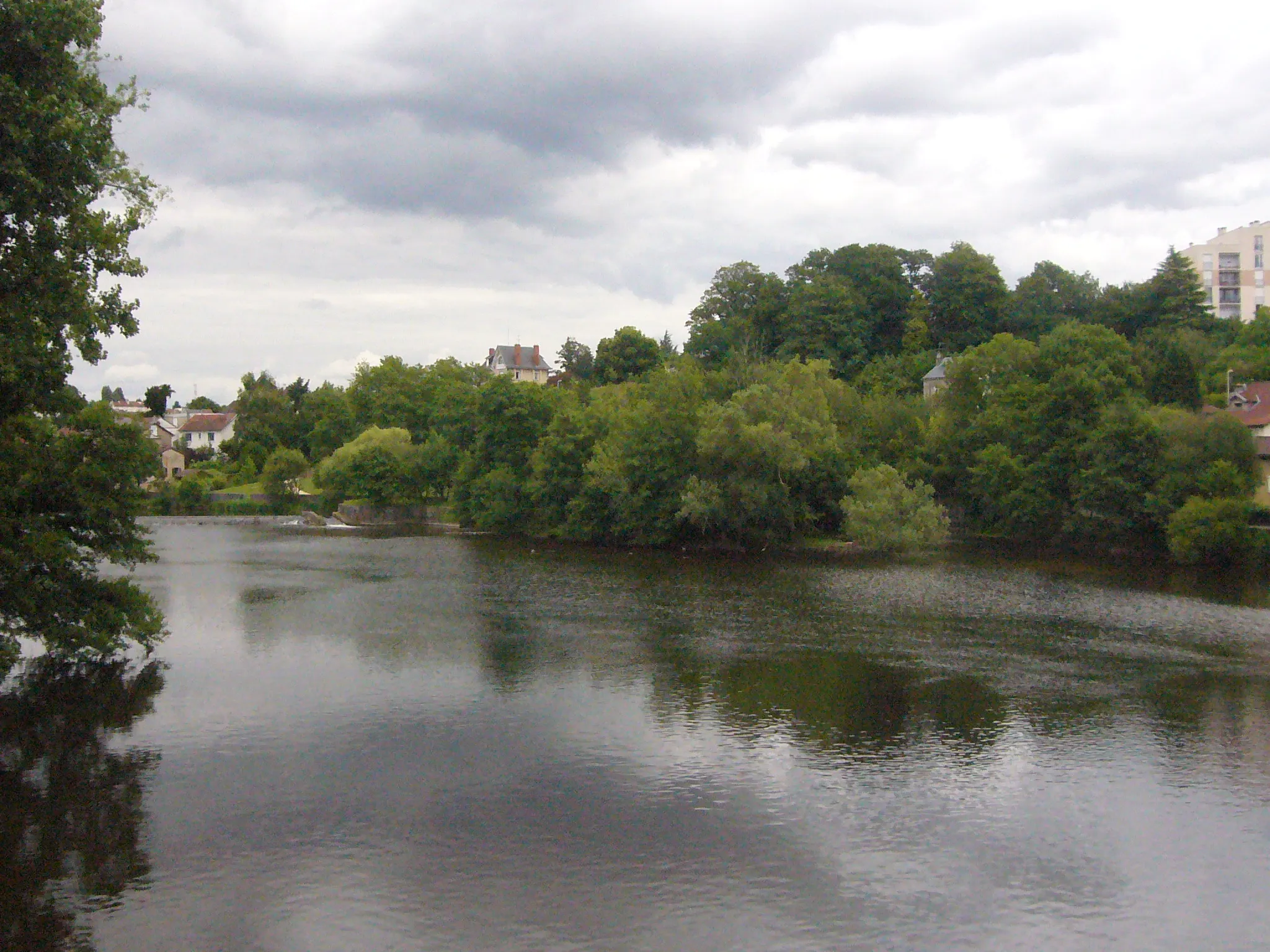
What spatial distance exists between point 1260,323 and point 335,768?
A: 7054 cm

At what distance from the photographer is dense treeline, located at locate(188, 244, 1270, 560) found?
2140 inches

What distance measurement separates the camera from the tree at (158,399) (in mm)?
130875

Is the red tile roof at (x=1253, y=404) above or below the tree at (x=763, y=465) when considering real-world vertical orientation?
above

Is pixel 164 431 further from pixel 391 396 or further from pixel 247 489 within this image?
pixel 391 396

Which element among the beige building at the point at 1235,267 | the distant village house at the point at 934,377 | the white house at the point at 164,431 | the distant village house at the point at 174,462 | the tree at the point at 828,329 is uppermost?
the beige building at the point at 1235,267

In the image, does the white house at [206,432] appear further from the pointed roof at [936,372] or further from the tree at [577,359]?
the pointed roof at [936,372]

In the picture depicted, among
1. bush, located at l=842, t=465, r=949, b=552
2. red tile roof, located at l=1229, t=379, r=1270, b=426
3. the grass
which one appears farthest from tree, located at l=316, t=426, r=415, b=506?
red tile roof, located at l=1229, t=379, r=1270, b=426

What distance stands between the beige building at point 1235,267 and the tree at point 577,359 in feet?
224

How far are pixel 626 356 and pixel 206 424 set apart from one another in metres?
58.9

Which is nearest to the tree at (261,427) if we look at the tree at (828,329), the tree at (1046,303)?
the tree at (828,329)

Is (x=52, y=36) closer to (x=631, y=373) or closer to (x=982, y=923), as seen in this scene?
(x=982, y=923)

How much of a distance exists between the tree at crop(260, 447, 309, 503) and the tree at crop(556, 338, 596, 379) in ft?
108

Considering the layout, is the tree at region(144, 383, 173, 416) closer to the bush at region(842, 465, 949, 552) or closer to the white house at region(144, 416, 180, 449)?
the white house at region(144, 416, 180, 449)

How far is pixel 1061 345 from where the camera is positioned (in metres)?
61.7
